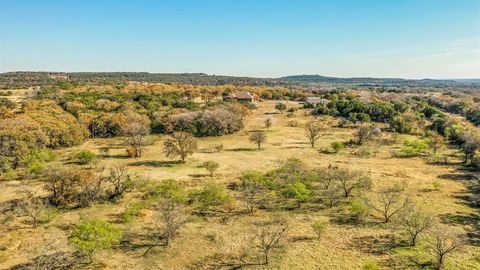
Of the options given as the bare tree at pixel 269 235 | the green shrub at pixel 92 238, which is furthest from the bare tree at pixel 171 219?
the bare tree at pixel 269 235

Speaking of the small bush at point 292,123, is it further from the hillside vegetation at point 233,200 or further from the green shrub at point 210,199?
the green shrub at point 210,199

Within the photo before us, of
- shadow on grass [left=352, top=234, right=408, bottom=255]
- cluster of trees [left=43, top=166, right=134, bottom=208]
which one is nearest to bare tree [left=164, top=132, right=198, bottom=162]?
cluster of trees [left=43, top=166, right=134, bottom=208]

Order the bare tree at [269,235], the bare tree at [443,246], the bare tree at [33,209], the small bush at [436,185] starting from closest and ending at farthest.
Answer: the bare tree at [443,246] → the bare tree at [269,235] → the bare tree at [33,209] → the small bush at [436,185]

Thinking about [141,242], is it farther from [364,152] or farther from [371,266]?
[364,152]

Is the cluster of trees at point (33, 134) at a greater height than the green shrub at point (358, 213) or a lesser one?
greater

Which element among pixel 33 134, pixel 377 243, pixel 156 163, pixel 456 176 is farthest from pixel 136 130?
pixel 456 176

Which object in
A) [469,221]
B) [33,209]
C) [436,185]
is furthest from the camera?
[436,185]

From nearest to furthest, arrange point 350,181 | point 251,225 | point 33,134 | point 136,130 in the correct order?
point 251,225 → point 350,181 → point 33,134 → point 136,130

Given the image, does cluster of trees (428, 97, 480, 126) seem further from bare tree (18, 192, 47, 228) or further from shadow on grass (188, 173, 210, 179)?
bare tree (18, 192, 47, 228)

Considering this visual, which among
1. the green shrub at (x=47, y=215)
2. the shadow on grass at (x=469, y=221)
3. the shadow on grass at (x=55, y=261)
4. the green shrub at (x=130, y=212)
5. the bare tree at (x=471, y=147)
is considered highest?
the bare tree at (x=471, y=147)
